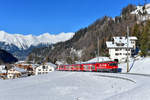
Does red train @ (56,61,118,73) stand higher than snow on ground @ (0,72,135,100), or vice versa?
red train @ (56,61,118,73)

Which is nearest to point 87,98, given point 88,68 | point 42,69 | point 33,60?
point 88,68

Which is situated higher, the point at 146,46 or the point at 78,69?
the point at 146,46

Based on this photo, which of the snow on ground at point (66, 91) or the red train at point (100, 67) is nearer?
the snow on ground at point (66, 91)

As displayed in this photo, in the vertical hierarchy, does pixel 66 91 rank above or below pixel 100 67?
below

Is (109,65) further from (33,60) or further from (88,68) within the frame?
(33,60)

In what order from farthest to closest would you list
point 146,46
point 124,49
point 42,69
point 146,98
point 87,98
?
1. point 42,69
2. point 124,49
3. point 146,46
4. point 87,98
5. point 146,98

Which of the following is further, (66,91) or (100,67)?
(100,67)

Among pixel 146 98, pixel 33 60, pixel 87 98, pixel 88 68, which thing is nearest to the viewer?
pixel 146 98

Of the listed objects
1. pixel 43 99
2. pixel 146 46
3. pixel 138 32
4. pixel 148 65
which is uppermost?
pixel 138 32

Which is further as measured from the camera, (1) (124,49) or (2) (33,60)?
(2) (33,60)

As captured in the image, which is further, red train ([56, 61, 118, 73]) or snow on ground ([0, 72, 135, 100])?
red train ([56, 61, 118, 73])

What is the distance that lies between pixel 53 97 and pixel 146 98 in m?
9.13

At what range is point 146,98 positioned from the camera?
1202 centimetres

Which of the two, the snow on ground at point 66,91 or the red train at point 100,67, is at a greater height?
the red train at point 100,67
